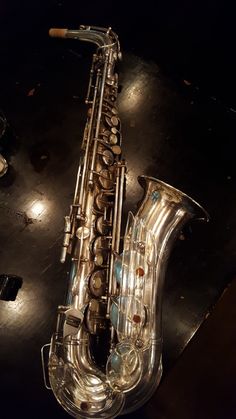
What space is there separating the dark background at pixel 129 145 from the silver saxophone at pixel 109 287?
1.53 feet

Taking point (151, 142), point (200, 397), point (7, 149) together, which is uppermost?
point (151, 142)

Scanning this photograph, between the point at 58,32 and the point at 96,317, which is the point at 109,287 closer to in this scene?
the point at 96,317

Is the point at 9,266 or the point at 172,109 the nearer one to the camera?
the point at 9,266

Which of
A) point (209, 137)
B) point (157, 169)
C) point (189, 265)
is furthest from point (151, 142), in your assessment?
point (189, 265)

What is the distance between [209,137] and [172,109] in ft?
1.69

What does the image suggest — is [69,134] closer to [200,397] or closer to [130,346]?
[130,346]

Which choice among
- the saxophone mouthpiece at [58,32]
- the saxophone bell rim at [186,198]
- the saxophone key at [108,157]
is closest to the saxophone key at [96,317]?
the saxophone bell rim at [186,198]

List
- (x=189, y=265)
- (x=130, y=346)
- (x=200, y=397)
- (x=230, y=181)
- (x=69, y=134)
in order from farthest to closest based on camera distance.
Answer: (x=69, y=134) → (x=230, y=181) → (x=189, y=265) → (x=200, y=397) → (x=130, y=346)

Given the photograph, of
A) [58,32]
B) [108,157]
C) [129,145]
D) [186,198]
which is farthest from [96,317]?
[58,32]

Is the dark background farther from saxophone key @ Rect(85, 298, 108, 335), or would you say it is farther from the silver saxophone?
saxophone key @ Rect(85, 298, 108, 335)

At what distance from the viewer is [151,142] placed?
10.8 ft

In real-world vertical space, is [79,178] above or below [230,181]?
below

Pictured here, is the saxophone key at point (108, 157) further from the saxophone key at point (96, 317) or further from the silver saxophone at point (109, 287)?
the saxophone key at point (96, 317)

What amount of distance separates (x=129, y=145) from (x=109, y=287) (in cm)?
161
